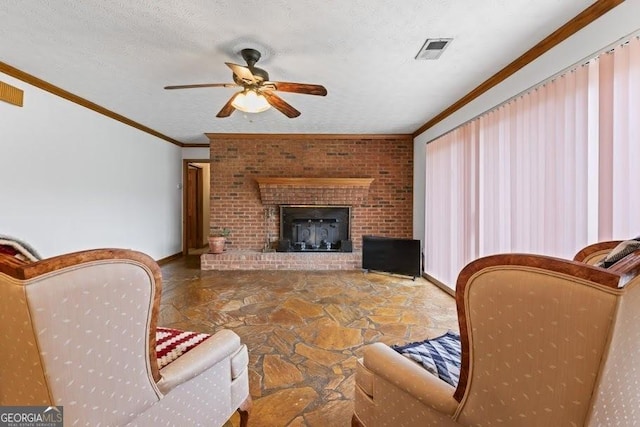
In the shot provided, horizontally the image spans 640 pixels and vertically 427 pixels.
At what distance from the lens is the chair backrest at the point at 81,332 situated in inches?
27.7

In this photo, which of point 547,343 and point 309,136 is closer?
point 547,343

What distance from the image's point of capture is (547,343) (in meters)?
0.68

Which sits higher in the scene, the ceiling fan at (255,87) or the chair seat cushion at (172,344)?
the ceiling fan at (255,87)

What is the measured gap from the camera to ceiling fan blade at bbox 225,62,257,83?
209 centimetres

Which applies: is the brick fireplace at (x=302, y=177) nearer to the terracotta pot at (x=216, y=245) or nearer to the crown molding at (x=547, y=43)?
the terracotta pot at (x=216, y=245)

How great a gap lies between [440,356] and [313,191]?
163 inches

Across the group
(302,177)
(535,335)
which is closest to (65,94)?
(302,177)

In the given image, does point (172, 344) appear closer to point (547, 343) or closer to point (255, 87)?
point (547, 343)

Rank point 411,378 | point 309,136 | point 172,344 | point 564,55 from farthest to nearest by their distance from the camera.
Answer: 1. point 309,136
2. point 564,55
3. point 172,344
4. point 411,378

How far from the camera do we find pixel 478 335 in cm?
81

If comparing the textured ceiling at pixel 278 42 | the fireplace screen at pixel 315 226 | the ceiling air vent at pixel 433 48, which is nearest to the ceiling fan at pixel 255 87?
the textured ceiling at pixel 278 42

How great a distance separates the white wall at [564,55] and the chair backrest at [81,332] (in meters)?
2.78

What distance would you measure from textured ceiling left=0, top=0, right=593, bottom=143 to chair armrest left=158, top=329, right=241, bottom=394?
6.42 ft

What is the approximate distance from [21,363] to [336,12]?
7.36 ft
